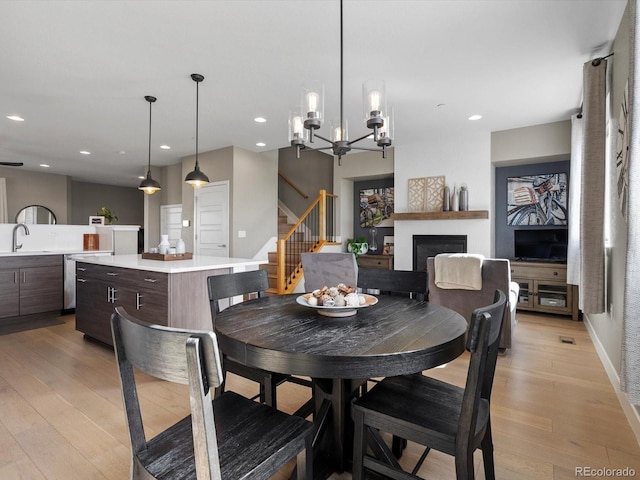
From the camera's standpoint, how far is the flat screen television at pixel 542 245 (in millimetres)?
5012

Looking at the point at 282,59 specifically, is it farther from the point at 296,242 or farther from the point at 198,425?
the point at 296,242

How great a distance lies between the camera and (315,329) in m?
1.40

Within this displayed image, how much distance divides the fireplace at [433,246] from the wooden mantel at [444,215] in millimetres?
327

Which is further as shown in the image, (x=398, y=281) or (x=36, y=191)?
(x=36, y=191)

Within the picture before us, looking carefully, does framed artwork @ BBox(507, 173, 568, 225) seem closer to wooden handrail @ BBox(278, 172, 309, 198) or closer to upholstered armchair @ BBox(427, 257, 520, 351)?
upholstered armchair @ BBox(427, 257, 520, 351)

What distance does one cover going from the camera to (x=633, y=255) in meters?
Result: 1.71

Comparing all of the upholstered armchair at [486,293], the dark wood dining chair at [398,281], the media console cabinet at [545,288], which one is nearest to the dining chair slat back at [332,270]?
the upholstered armchair at [486,293]

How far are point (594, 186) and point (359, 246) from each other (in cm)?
412

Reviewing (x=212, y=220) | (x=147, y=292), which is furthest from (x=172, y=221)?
(x=147, y=292)

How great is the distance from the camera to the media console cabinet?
4.62 metres

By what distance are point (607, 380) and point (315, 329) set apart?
274cm

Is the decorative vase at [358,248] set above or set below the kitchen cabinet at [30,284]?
above

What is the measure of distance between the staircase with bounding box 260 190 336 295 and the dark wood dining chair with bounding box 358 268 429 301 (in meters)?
3.21

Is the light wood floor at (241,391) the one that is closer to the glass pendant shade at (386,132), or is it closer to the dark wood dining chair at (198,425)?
the dark wood dining chair at (198,425)
